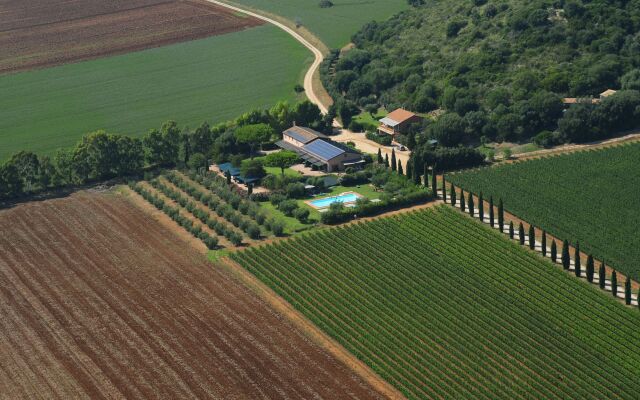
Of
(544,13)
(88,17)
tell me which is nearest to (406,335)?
(544,13)

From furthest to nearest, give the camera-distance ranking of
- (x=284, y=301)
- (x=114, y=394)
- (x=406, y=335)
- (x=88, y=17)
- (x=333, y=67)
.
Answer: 1. (x=88, y=17)
2. (x=333, y=67)
3. (x=284, y=301)
4. (x=406, y=335)
5. (x=114, y=394)

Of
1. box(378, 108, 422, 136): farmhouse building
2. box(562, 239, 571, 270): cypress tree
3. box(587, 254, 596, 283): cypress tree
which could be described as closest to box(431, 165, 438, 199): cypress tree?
box(378, 108, 422, 136): farmhouse building

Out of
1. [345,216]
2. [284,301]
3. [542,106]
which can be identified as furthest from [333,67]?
[284,301]

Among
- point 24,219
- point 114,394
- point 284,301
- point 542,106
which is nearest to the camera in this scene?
point 114,394

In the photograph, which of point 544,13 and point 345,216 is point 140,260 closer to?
point 345,216

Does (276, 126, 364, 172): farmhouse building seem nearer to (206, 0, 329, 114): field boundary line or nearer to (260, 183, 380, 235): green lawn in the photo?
(260, 183, 380, 235): green lawn

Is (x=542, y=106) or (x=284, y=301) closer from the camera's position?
(x=284, y=301)
